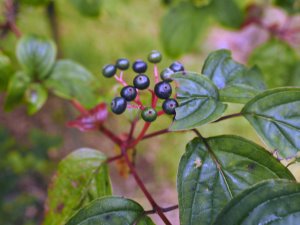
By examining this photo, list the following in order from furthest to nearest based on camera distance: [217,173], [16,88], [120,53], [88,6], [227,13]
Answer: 1. [120,53]
2. [227,13]
3. [88,6]
4. [16,88]
5. [217,173]

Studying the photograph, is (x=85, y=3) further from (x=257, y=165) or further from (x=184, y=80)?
(x=257, y=165)

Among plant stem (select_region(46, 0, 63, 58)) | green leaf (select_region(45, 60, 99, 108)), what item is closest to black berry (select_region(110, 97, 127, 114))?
green leaf (select_region(45, 60, 99, 108))

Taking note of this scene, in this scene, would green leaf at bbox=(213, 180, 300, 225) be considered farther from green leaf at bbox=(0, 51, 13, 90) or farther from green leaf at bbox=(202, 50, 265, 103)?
green leaf at bbox=(0, 51, 13, 90)

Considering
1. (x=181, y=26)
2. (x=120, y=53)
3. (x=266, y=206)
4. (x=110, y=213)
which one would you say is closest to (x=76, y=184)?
(x=110, y=213)

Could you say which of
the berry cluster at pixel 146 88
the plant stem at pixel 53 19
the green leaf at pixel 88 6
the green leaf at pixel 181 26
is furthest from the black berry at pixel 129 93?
the plant stem at pixel 53 19

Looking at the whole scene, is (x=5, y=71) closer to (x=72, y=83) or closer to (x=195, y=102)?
(x=72, y=83)
